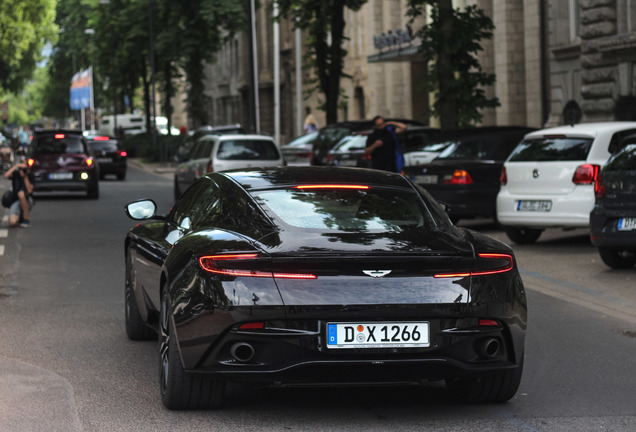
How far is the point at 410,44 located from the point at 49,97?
76605 mm

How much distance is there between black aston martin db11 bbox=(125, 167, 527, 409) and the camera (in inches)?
249

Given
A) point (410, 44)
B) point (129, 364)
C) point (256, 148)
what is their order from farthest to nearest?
point (410, 44), point (256, 148), point (129, 364)

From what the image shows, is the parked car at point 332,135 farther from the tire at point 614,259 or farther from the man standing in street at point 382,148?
the tire at point 614,259

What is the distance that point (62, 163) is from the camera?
31.4 metres

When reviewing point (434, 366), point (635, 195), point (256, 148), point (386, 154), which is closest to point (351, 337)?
point (434, 366)

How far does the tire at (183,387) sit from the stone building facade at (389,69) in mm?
19330

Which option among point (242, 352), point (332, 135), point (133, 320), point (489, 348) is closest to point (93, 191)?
point (332, 135)

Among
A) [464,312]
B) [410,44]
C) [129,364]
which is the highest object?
[410,44]

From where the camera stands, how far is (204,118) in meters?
54.4

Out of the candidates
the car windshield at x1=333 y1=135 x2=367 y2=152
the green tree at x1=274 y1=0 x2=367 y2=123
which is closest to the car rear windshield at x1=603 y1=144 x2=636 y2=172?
the car windshield at x1=333 y1=135 x2=367 y2=152

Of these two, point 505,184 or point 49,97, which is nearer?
point 505,184

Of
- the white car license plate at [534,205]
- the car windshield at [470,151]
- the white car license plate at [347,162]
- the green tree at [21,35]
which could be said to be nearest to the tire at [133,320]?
the white car license plate at [534,205]

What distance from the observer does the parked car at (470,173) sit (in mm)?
19391

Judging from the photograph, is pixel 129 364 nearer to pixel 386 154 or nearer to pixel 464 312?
pixel 464 312
